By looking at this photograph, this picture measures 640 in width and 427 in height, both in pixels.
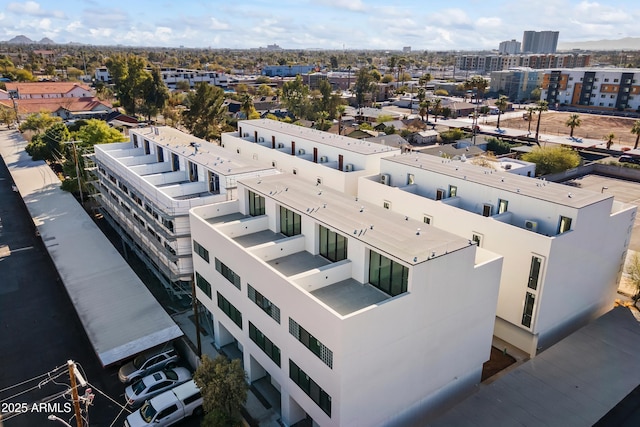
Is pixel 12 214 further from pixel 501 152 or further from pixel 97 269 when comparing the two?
pixel 501 152

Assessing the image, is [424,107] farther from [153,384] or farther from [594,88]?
[153,384]

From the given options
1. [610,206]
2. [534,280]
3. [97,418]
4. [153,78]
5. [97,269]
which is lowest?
[97,418]

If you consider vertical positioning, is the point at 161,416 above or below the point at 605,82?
below

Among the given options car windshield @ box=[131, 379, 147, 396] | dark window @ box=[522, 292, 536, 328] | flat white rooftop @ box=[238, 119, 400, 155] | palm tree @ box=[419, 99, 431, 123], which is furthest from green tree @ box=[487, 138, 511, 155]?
car windshield @ box=[131, 379, 147, 396]

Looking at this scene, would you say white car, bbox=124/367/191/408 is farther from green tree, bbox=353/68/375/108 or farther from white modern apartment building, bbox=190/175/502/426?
green tree, bbox=353/68/375/108

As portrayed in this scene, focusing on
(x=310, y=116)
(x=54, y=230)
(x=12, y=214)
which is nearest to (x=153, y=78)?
(x=310, y=116)
